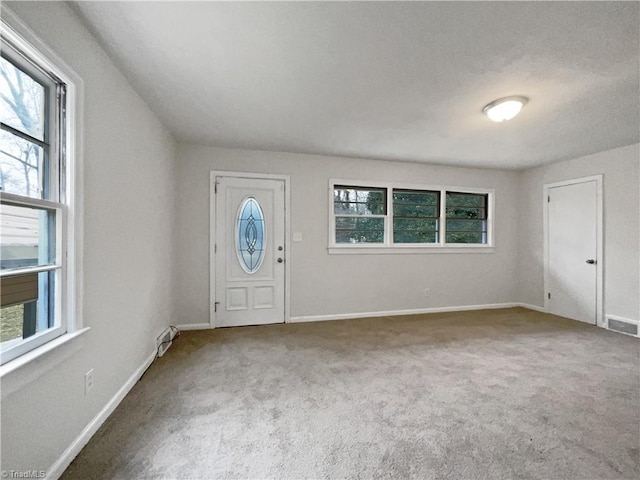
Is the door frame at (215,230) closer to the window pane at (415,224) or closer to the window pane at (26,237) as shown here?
the window pane at (415,224)

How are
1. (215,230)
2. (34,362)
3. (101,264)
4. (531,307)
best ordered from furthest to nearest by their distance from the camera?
(531,307) < (215,230) < (101,264) < (34,362)

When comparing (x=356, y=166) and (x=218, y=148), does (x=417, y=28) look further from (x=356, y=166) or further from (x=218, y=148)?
(x=218, y=148)

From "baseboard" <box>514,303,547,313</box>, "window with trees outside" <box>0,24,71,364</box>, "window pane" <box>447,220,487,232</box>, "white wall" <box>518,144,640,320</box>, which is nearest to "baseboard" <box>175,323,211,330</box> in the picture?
"window with trees outside" <box>0,24,71,364</box>

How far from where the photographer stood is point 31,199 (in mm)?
1222

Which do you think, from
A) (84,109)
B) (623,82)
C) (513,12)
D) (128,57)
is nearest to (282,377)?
(84,109)

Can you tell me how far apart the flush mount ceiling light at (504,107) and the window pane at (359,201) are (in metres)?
2.01

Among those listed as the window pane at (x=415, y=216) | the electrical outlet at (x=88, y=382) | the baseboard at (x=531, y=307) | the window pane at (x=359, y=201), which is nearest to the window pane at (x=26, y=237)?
the electrical outlet at (x=88, y=382)

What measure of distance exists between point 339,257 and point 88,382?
10.1ft

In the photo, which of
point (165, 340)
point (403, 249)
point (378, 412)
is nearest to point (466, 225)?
point (403, 249)

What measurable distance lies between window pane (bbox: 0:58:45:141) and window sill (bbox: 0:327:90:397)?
989 mm

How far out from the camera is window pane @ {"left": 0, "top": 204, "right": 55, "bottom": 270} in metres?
1.14

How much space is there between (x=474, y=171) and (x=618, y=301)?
2635 mm

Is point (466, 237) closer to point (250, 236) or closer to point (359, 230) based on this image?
point (359, 230)

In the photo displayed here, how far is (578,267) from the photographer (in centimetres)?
406
